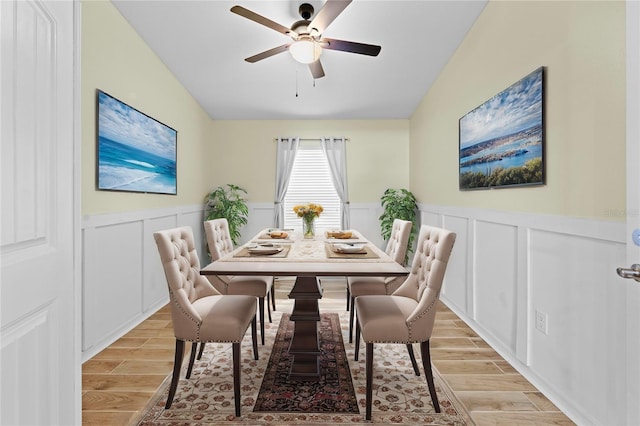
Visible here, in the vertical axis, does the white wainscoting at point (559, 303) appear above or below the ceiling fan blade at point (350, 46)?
below

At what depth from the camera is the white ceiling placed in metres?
2.68

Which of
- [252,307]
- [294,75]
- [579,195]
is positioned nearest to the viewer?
[579,195]

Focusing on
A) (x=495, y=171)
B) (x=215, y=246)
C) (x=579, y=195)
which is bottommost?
(x=215, y=246)

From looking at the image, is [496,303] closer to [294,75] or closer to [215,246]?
[215,246]

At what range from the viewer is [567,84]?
183 centimetres

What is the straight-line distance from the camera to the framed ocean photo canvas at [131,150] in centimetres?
257

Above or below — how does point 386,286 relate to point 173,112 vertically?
below

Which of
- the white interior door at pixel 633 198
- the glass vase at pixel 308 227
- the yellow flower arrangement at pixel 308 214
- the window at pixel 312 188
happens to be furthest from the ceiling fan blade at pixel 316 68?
the window at pixel 312 188

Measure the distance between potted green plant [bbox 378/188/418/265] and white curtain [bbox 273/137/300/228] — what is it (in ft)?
5.11

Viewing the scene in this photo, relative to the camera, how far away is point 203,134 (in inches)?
202

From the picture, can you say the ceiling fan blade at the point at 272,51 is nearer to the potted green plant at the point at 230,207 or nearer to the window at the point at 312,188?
A: the potted green plant at the point at 230,207

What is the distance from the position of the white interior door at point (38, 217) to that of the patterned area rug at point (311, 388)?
111 centimetres

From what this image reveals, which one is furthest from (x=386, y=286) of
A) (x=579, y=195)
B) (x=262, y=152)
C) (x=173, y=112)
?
(x=262, y=152)

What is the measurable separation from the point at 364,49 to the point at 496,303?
2159 mm
